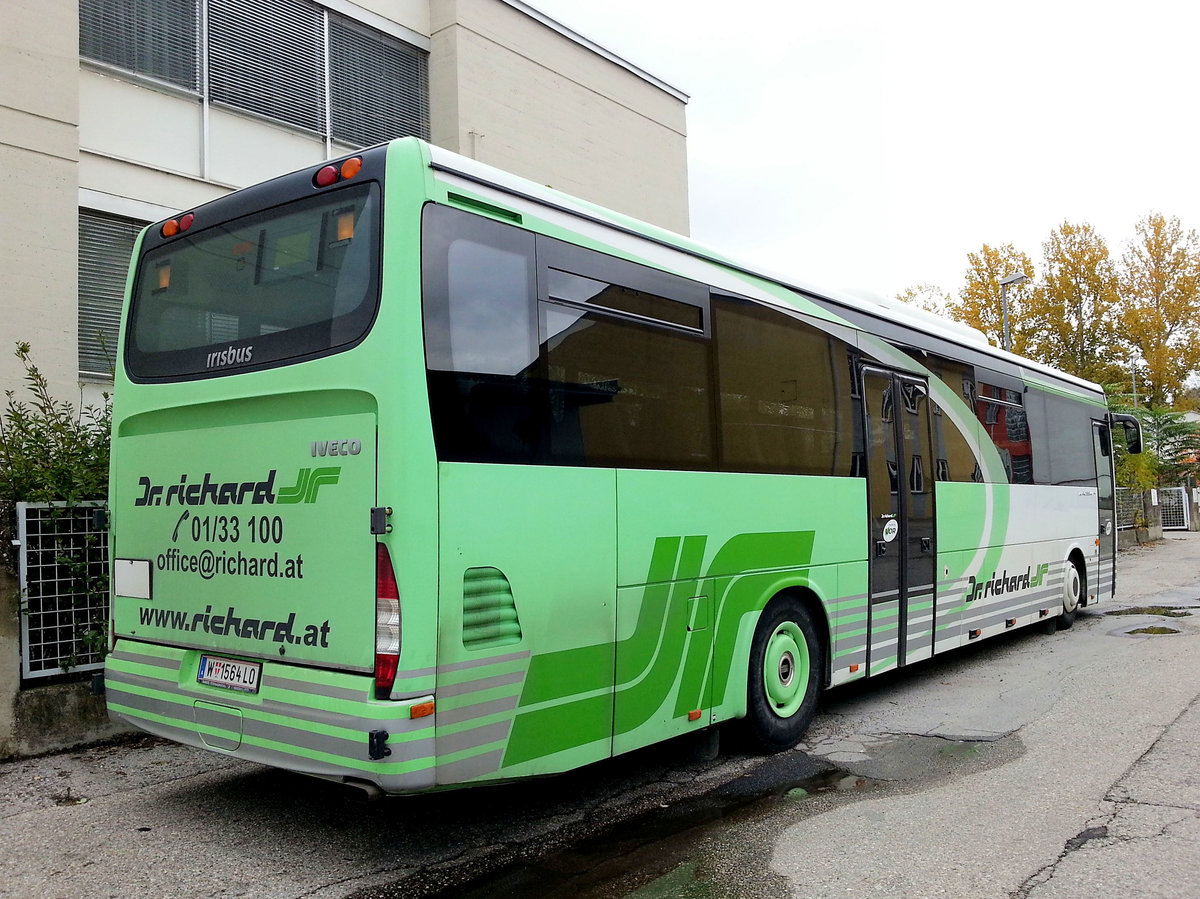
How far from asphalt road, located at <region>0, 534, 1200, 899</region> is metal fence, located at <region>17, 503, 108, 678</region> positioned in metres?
0.68

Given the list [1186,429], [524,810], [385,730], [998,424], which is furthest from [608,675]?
[1186,429]

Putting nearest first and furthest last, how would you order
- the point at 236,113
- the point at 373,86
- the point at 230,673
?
the point at 230,673 < the point at 236,113 < the point at 373,86

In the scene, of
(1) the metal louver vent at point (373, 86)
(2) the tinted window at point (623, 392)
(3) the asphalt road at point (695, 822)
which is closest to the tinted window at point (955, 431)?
(3) the asphalt road at point (695, 822)

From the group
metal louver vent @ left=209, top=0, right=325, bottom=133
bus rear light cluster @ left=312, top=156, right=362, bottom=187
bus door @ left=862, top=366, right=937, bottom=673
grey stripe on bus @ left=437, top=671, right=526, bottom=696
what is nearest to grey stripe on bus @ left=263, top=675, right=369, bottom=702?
grey stripe on bus @ left=437, top=671, right=526, bottom=696

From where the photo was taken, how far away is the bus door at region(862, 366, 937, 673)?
7.60m

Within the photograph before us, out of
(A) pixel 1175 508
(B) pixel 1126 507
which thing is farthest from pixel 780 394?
(A) pixel 1175 508

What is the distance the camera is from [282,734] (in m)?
4.32

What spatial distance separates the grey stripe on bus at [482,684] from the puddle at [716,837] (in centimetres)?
87

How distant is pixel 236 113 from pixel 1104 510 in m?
12.6

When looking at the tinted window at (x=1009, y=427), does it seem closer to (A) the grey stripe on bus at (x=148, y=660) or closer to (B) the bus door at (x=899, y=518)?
(B) the bus door at (x=899, y=518)

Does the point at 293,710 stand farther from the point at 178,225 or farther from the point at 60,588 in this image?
the point at 60,588

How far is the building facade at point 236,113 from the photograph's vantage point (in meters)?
9.59

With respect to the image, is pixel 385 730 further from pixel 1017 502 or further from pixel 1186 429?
pixel 1186 429

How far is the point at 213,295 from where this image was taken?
16.6 ft
